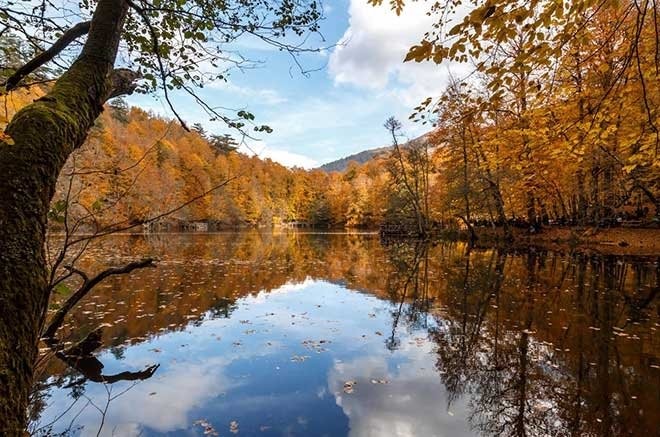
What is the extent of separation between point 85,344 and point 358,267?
11.9m

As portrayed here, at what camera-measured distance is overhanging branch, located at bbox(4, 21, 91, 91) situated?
2351 mm

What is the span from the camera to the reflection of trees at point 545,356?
157 inches

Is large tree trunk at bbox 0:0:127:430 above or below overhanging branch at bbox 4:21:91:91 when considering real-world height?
below

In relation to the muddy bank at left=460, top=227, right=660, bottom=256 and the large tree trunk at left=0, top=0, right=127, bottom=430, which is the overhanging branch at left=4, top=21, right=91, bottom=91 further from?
the muddy bank at left=460, top=227, right=660, bottom=256

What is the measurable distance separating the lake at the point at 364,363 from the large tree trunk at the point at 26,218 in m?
1.77

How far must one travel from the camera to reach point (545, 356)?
5.53 m

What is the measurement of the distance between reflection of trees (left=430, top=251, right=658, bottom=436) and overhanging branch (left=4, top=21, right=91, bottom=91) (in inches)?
209

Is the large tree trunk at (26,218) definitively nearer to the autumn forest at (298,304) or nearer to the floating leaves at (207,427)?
the autumn forest at (298,304)

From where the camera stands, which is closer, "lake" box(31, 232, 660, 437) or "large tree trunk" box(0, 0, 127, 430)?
"large tree trunk" box(0, 0, 127, 430)

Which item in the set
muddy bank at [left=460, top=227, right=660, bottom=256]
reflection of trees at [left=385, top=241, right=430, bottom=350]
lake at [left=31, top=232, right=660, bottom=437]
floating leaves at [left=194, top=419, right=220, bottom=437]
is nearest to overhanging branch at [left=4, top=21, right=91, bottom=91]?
lake at [left=31, top=232, right=660, bottom=437]

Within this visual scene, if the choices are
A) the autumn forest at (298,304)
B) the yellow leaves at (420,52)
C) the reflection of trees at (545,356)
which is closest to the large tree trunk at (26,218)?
the autumn forest at (298,304)

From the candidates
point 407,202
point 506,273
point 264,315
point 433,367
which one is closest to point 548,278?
point 506,273

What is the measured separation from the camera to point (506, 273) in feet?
42.8

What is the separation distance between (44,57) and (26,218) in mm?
1485
